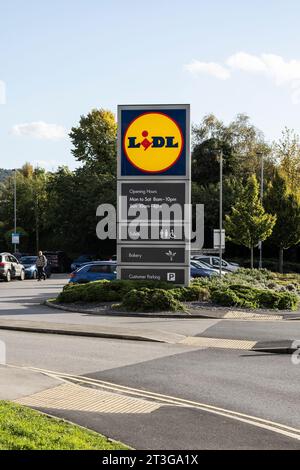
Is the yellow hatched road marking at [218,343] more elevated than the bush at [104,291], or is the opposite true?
the bush at [104,291]

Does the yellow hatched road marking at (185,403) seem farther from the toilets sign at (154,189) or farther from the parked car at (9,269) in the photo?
the parked car at (9,269)

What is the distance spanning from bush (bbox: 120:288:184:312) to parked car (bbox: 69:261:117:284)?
7.33m

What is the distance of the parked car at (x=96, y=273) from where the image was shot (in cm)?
3003

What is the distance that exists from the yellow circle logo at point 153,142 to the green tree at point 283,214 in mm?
23493

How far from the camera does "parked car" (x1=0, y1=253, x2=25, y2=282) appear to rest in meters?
40.2

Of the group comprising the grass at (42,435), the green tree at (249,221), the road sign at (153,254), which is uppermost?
the green tree at (249,221)

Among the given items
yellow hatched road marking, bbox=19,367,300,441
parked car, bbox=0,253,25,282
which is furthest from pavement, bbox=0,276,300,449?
parked car, bbox=0,253,25,282

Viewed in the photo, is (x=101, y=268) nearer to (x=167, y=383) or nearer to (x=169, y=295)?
(x=169, y=295)

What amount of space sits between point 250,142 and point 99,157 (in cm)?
1503

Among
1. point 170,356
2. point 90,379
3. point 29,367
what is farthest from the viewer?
point 170,356

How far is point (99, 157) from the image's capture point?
68688 millimetres

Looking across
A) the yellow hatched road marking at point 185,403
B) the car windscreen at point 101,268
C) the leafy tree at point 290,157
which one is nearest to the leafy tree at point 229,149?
the leafy tree at point 290,157
